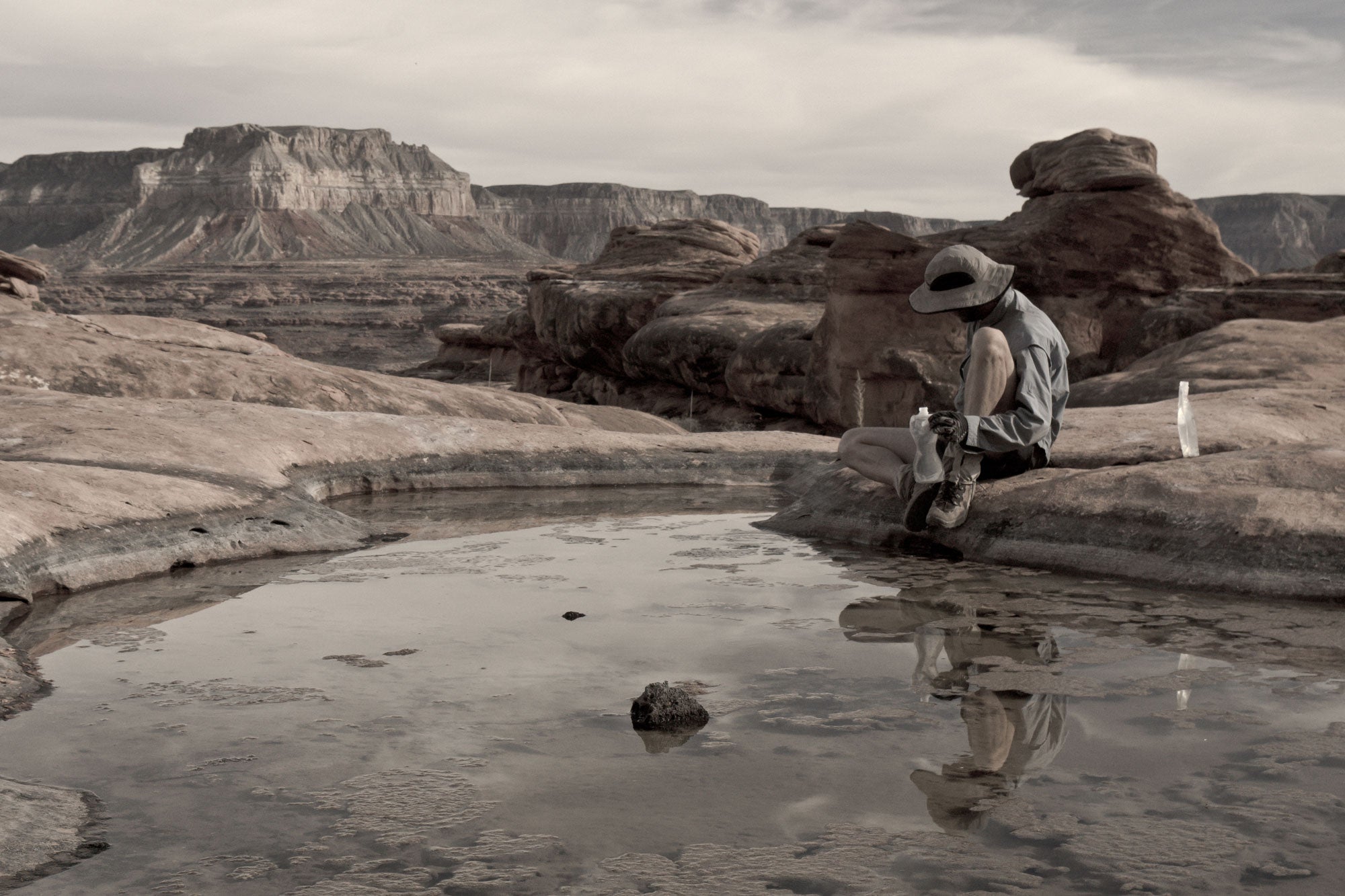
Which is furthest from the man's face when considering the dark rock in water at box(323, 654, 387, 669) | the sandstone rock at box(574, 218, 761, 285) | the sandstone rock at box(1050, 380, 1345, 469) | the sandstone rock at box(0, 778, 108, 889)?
the sandstone rock at box(574, 218, 761, 285)

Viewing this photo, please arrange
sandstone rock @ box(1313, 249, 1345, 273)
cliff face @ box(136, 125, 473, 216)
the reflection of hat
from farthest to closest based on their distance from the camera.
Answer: cliff face @ box(136, 125, 473, 216), sandstone rock @ box(1313, 249, 1345, 273), the reflection of hat

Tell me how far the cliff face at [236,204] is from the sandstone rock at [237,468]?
93933mm

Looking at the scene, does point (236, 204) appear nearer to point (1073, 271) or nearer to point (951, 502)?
point (1073, 271)

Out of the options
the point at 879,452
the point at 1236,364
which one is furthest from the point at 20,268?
the point at 1236,364

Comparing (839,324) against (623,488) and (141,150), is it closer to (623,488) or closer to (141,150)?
(623,488)

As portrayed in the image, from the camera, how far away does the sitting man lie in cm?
542

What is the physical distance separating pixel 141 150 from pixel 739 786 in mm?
122802

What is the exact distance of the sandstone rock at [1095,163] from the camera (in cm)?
1688

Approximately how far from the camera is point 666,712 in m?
3.25

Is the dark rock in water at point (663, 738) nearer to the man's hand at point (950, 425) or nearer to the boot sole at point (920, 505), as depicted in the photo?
the man's hand at point (950, 425)

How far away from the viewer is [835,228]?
23781 millimetres

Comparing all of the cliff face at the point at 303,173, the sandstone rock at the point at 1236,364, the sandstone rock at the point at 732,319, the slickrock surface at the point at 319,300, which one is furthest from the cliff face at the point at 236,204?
the sandstone rock at the point at 1236,364

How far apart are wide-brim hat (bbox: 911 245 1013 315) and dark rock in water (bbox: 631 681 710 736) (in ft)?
8.72

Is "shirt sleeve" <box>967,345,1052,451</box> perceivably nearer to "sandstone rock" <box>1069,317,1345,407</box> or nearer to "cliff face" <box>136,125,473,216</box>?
"sandstone rock" <box>1069,317,1345,407</box>
